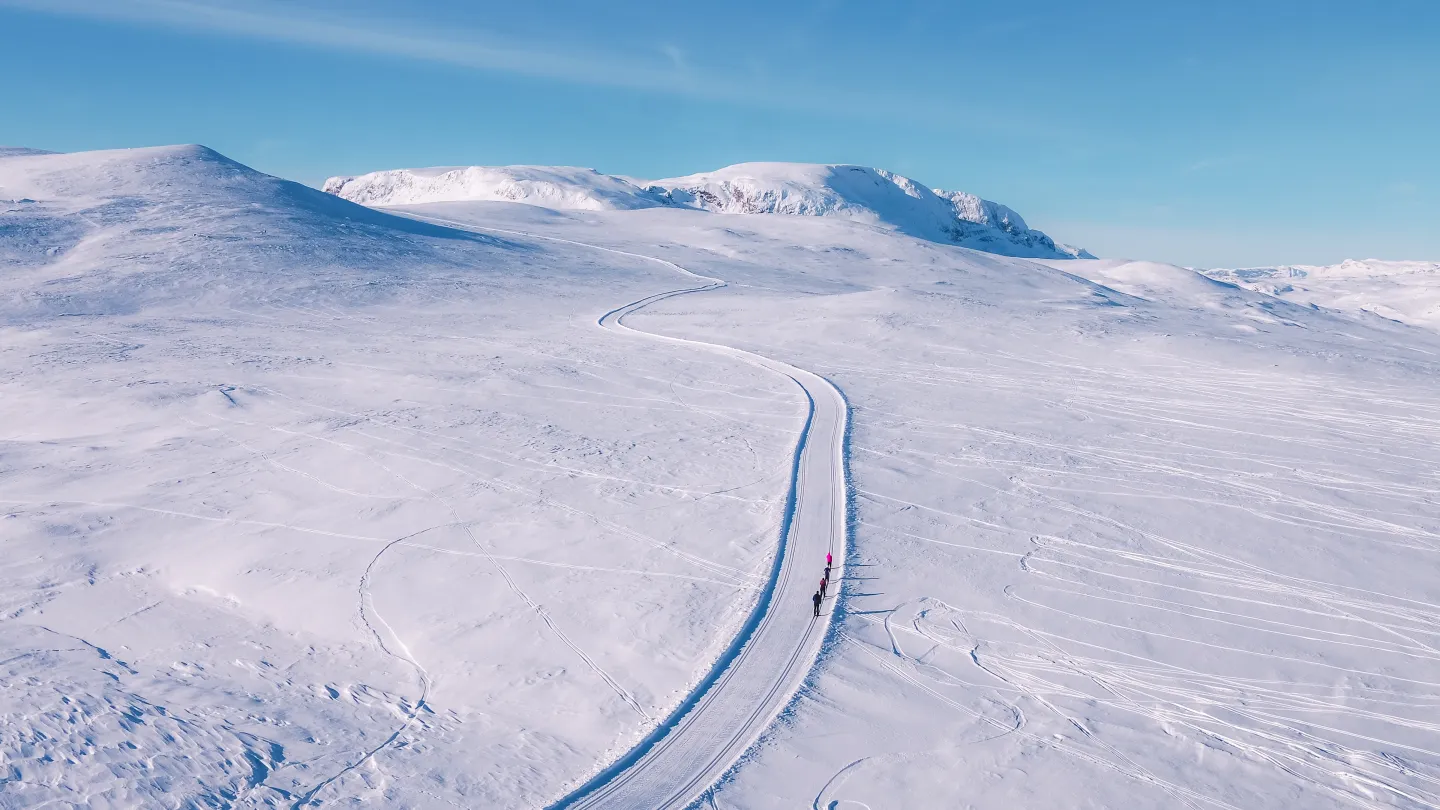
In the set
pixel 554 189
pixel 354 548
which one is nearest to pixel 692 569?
pixel 354 548

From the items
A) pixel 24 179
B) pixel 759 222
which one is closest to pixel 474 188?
pixel 759 222

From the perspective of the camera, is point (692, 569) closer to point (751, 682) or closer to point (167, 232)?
point (751, 682)

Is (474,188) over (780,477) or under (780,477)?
over

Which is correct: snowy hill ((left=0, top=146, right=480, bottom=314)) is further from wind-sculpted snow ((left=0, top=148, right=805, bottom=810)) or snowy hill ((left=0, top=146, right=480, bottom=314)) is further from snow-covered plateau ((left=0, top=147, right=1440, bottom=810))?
wind-sculpted snow ((left=0, top=148, right=805, bottom=810))

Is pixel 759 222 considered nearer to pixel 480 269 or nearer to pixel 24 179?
pixel 480 269

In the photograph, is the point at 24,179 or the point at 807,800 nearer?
the point at 807,800

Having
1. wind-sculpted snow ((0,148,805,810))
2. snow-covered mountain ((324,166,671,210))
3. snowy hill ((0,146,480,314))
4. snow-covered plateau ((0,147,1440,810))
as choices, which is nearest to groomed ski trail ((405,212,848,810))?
snow-covered plateau ((0,147,1440,810))
